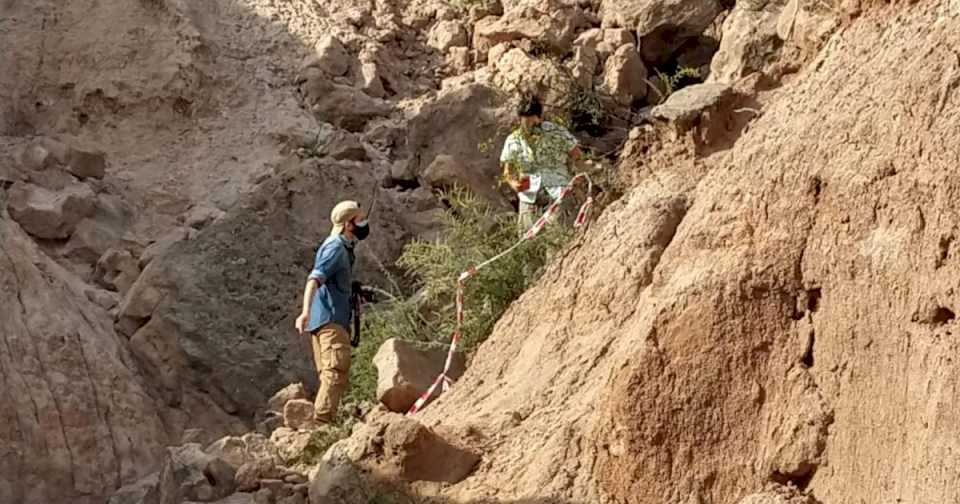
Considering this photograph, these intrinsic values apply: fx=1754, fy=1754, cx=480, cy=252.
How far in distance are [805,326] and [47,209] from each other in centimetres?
733

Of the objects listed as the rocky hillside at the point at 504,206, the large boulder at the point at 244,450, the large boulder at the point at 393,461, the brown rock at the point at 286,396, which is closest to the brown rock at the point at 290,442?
the large boulder at the point at 244,450

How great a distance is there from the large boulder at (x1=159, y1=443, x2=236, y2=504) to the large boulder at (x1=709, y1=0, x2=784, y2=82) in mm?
4314

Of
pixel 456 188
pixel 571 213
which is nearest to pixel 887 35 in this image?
pixel 571 213

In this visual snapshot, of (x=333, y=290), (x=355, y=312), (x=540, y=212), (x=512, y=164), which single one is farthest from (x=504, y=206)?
(x=333, y=290)

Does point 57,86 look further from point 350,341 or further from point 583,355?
point 583,355

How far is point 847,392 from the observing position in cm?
655

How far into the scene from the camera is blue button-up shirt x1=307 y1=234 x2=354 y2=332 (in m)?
9.37

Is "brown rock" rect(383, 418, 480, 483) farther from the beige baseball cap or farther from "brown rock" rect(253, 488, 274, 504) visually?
the beige baseball cap

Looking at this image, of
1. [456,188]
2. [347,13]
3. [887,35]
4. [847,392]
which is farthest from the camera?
[347,13]

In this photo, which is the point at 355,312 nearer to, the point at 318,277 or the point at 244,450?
the point at 318,277

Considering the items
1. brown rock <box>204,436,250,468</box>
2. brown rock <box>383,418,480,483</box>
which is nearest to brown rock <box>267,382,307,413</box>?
brown rock <box>204,436,250,468</box>

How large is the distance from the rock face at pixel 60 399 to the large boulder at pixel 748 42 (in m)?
4.30

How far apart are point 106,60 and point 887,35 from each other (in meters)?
8.91

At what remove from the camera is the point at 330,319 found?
30.8 ft
